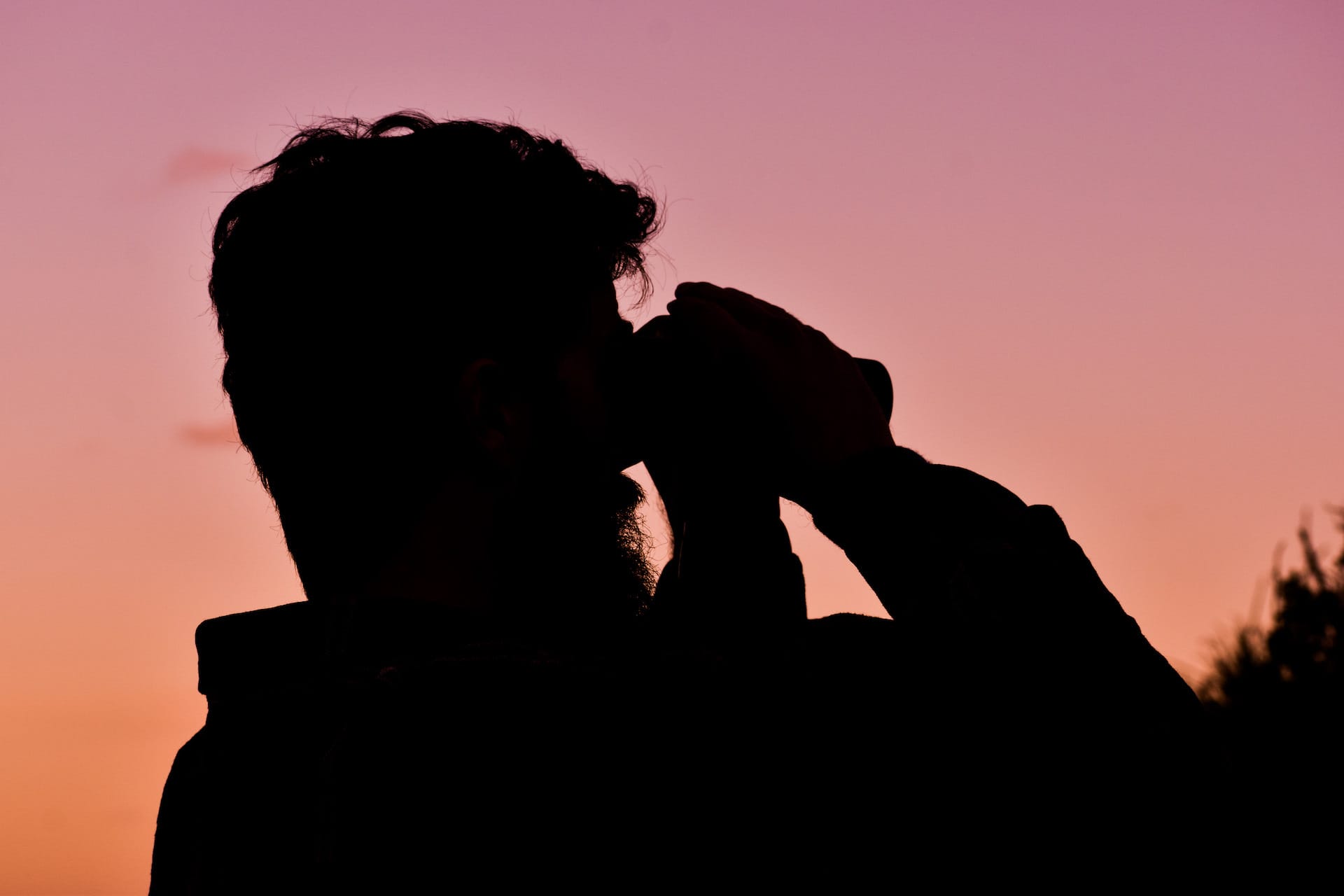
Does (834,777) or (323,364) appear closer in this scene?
(834,777)

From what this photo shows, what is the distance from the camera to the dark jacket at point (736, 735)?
1.39 meters

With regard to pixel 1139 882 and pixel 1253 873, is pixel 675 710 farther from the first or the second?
pixel 1253 873

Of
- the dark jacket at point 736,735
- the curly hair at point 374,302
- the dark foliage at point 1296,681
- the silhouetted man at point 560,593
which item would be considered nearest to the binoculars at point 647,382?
the silhouetted man at point 560,593

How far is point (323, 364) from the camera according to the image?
6.70ft

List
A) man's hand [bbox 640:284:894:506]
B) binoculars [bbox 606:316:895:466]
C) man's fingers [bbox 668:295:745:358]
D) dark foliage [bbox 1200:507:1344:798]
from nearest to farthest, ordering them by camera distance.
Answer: man's hand [bbox 640:284:894:506]
man's fingers [bbox 668:295:745:358]
binoculars [bbox 606:316:895:466]
dark foliage [bbox 1200:507:1344:798]

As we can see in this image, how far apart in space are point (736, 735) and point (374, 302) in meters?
1.04

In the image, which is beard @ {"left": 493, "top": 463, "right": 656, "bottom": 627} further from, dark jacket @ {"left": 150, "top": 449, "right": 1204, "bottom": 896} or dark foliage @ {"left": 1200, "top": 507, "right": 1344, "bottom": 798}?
dark foliage @ {"left": 1200, "top": 507, "right": 1344, "bottom": 798}

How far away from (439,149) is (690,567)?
0.96m

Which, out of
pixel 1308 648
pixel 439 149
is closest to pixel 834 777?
pixel 439 149

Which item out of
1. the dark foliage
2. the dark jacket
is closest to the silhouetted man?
the dark jacket

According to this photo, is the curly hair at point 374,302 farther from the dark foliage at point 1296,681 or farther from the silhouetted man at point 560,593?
the dark foliage at point 1296,681

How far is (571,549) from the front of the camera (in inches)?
77.6

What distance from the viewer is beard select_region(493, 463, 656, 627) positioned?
189 centimetres

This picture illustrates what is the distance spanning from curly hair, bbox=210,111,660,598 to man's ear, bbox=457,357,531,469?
Answer: 0.04 m
